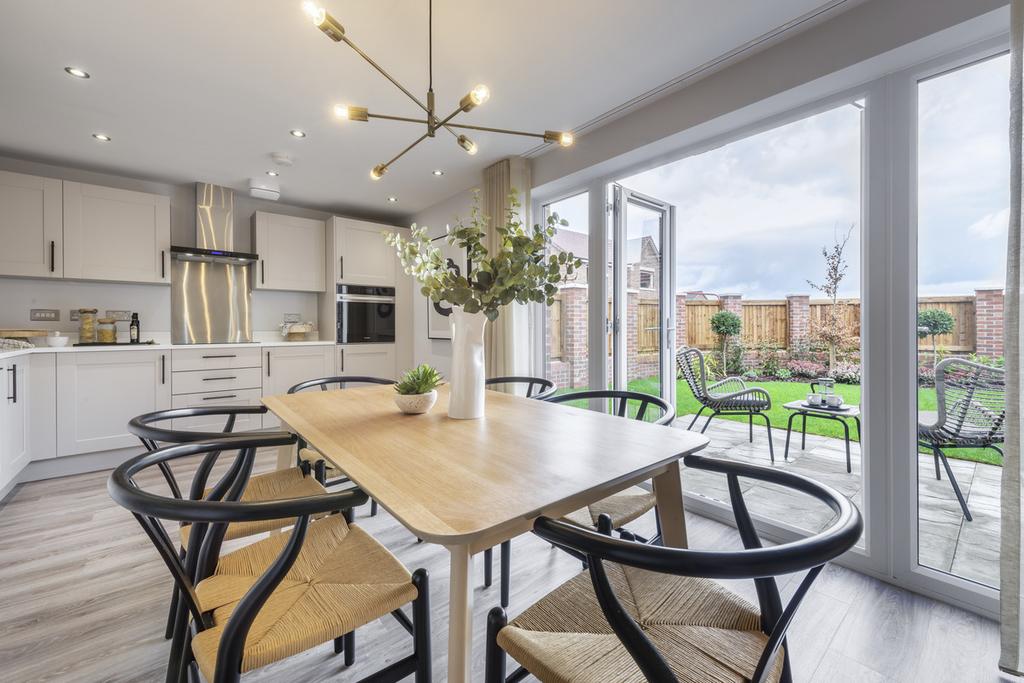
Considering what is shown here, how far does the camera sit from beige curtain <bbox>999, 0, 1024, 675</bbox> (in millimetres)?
1380

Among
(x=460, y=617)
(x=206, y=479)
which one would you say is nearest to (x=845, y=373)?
(x=460, y=617)

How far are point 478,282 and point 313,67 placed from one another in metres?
1.75

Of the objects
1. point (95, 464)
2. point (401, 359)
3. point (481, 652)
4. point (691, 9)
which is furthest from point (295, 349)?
point (691, 9)

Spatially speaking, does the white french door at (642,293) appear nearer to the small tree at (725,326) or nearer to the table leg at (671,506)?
the small tree at (725,326)

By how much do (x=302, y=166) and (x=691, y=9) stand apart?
313cm

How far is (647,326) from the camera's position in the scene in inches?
121

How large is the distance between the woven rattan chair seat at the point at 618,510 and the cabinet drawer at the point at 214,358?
3.79 m

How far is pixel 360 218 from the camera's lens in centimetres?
536

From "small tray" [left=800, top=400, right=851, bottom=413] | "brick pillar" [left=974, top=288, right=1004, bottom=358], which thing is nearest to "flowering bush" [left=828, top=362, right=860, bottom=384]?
"small tray" [left=800, top=400, right=851, bottom=413]

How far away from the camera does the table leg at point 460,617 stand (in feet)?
2.50

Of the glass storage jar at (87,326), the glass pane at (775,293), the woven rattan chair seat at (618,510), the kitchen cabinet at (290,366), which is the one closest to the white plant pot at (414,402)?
the woven rattan chair seat at (618,510)

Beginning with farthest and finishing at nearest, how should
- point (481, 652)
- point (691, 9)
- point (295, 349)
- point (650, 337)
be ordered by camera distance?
1. point (295, 349)
2. point (650, 337)
3. point (691, 9)
4. point (481, 652)

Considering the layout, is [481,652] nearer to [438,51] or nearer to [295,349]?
[438,51]

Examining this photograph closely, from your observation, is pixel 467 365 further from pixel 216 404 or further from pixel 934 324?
pixel 216 404
